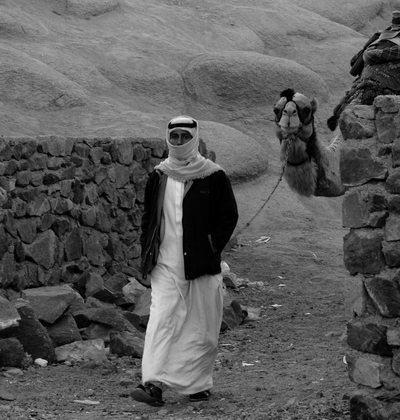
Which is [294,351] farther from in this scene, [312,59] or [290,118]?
[312,59]

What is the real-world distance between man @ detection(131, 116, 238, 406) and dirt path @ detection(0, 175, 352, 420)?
192 mm

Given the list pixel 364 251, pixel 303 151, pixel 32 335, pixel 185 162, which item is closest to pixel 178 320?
pixel 185 162

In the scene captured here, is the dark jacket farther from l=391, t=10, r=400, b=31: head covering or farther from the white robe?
l=391, t=10, r=400, b=31: head covering

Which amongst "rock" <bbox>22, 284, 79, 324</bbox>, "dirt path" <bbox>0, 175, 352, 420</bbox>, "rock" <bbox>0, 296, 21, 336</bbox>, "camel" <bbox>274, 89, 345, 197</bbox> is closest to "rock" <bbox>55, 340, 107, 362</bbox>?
"dirt path" <bbox>0, 175, 352, 420</bbox>

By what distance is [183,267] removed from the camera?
5.84m

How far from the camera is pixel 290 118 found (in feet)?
19.7

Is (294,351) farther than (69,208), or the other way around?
(69,208)

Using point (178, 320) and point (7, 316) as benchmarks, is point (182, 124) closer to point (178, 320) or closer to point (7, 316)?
point (178, 320)

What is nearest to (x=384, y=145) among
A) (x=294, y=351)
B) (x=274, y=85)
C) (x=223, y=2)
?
(x=294, y=351)

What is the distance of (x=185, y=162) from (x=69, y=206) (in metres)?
3.31

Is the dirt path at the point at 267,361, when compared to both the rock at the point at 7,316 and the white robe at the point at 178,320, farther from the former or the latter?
the rock at the point at 7,316

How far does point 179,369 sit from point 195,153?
134 centimetres

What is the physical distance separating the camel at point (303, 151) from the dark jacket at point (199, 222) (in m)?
0.49

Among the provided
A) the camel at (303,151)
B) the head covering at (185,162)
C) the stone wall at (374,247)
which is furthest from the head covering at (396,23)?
the head covering at (185,162)
